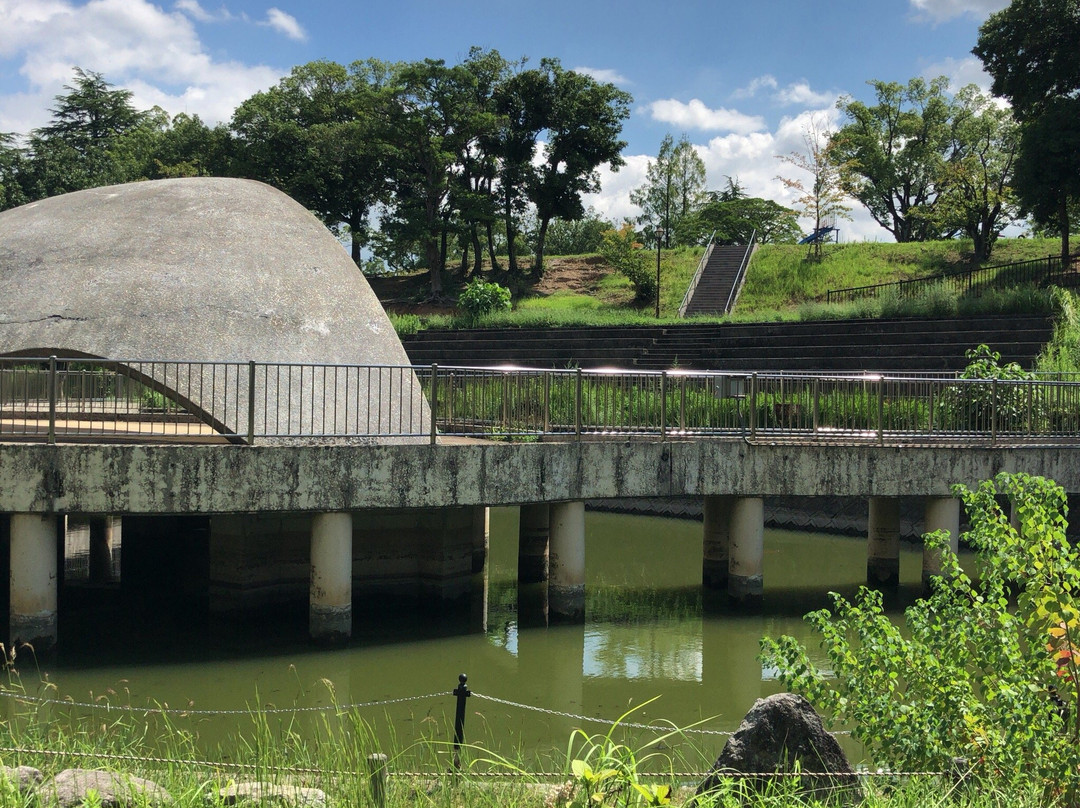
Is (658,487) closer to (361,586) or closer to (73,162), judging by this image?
(361,586)

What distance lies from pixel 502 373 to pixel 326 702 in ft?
18.7

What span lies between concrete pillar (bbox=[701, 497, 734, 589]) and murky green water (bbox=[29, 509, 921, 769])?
1.49 ft

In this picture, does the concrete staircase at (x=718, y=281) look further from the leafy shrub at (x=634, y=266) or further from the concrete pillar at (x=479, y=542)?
the concrete pillar at (x=479, y=542)

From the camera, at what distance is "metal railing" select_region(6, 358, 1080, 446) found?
1343cm

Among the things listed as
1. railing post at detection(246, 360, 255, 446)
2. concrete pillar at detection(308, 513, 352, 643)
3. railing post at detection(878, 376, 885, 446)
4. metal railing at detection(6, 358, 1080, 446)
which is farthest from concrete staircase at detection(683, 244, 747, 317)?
railing post at detection(246, 360, 255, 446)

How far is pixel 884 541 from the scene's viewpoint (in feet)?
56.3

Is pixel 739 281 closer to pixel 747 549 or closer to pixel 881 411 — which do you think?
pixel 881 411

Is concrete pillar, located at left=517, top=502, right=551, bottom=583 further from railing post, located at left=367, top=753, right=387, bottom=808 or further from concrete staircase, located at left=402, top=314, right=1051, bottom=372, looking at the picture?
concrete staircase, located at left=402, top=314, right=1051, bottom=372

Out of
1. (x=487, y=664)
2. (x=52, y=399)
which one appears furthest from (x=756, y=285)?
(x=52, y=399)

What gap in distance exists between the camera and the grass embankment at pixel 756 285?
141 ft

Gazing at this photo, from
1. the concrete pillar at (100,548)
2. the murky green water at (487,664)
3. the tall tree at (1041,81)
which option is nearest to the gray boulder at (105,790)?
the murky green water at (487,664)

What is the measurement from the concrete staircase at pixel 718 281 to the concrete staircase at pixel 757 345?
36.5ft

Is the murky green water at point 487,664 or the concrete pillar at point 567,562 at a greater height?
the concrete pillar at point 567,562

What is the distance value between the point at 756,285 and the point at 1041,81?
15.8 metres
